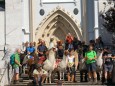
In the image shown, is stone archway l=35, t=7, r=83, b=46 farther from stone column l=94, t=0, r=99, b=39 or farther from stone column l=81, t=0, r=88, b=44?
stone column l=94, t=0, r=99, b=39

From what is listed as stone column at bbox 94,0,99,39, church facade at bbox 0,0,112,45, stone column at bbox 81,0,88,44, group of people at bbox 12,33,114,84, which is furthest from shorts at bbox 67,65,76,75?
stone column at bbox 81,0,88,44

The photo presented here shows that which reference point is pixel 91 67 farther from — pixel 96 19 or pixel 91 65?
pixel 96 19

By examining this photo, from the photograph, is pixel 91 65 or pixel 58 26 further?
pixel 58 26

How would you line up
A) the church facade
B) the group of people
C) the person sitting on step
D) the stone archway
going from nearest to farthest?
the person sitting on step < the group of people < the church facade < the stone archway

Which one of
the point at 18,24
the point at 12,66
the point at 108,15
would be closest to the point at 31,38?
the point at 18,24

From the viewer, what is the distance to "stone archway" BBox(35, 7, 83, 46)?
3597cm

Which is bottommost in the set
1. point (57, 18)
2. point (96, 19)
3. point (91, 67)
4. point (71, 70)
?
point (71, 70)

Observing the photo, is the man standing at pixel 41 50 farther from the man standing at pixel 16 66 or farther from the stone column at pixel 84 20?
the stone column at pixel 84 20

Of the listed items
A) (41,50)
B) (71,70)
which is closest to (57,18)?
(41,50)

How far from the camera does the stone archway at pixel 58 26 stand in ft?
118

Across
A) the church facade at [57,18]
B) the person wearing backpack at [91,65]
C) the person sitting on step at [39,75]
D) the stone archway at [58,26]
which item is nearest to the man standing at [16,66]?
the person sitting on step at [39,75]

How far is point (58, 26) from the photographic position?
37.0 metres

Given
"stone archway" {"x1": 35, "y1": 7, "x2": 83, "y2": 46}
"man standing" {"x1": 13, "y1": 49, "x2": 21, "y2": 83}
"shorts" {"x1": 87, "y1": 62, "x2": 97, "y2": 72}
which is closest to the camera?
"shorts" {"x1": 87, "y1": 62, "x2": 97, "y2": 72}

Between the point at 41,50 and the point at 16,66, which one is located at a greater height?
the point at 41,50
